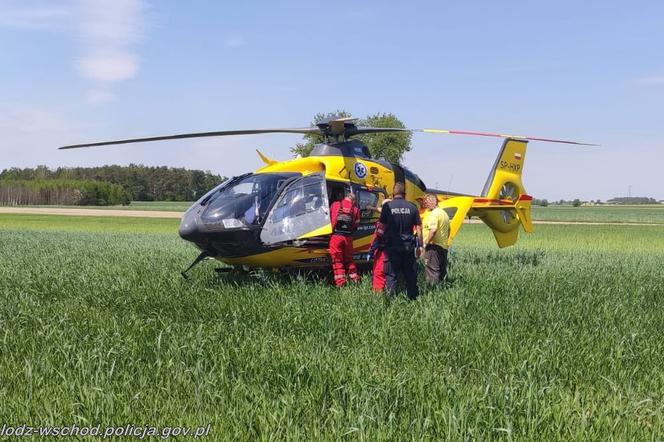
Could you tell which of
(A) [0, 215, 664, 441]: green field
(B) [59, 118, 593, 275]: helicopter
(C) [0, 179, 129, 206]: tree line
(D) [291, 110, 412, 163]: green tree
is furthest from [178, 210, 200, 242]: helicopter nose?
(C) [0, 179, 129, 206]: tree line

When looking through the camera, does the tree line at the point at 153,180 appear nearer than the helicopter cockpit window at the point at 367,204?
No

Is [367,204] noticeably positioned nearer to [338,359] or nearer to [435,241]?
[435,241]

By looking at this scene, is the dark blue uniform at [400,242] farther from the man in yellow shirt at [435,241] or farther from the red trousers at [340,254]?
the man in yellow shirt at [435,241]

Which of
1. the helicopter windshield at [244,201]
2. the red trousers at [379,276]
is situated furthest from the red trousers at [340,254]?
the helicopter windshield at [244,201]

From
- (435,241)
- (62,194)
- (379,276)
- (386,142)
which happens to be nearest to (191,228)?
(379,276)

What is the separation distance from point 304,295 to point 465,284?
9.16 feet

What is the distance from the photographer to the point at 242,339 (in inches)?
226

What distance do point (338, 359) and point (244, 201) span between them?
13.5ft

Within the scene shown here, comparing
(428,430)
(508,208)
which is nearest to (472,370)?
(428,430)

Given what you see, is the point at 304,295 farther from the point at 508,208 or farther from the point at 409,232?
the point at 508,208

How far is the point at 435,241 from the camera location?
9258mm

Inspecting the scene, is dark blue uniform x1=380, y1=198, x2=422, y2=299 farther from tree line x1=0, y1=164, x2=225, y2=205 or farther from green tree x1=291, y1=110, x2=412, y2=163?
tree line x1=0, y1=164, x2=225, y2=205

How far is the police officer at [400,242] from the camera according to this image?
7922 mm

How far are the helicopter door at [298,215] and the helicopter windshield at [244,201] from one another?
0.18 metres
